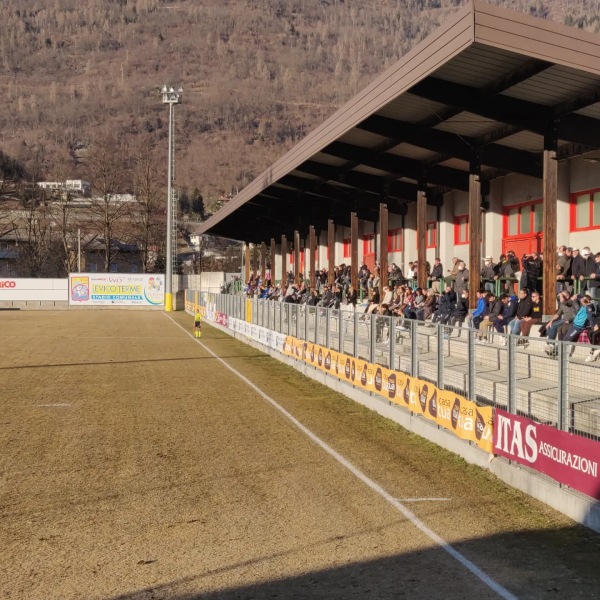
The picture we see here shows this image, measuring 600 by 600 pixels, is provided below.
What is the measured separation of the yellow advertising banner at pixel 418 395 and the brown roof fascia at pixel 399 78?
6.13 meters

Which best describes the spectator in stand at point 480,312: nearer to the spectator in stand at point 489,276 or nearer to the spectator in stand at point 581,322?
the spectator in stand at point 489,276

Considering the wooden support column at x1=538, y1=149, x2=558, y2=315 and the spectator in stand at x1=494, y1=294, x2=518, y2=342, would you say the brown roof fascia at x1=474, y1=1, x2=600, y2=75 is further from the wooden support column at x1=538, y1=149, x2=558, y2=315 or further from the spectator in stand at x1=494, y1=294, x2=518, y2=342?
the spectator in stand at x1=494, y1=294, x2=518, y2=342

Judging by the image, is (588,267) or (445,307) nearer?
(588,267)

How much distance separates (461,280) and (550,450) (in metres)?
13.7

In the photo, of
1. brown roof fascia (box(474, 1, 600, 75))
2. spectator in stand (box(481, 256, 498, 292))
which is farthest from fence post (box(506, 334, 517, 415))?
spectator in stand (box(481, 256, 498, 292))

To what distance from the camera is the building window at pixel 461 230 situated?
30.7 meters

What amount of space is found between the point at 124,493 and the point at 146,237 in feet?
254

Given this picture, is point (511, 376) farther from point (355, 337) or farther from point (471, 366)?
point (355, 337)

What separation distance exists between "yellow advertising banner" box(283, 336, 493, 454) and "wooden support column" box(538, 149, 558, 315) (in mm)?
4649

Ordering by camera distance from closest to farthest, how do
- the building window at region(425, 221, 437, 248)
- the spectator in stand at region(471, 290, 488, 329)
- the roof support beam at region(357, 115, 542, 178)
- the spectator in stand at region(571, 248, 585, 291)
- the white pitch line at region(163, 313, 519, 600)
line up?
the white pitch line at region(163, 313, 519, 600)
the spectator in stand at region(571, 248, 585, 291)
the spectator in stand at region(471, 290, 488, 329)
the roof support beam at region(357, 115, 542, 178)
the building window at region(425, 221, 437, 248)

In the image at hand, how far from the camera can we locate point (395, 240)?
37.8m

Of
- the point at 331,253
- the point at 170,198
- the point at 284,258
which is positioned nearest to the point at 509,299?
the point at 331,253

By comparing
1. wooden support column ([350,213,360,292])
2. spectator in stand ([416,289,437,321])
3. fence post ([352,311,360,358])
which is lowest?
fence post ([352,311,360,358])

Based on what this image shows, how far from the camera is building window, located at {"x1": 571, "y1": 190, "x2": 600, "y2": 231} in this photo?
2289 centimetres
